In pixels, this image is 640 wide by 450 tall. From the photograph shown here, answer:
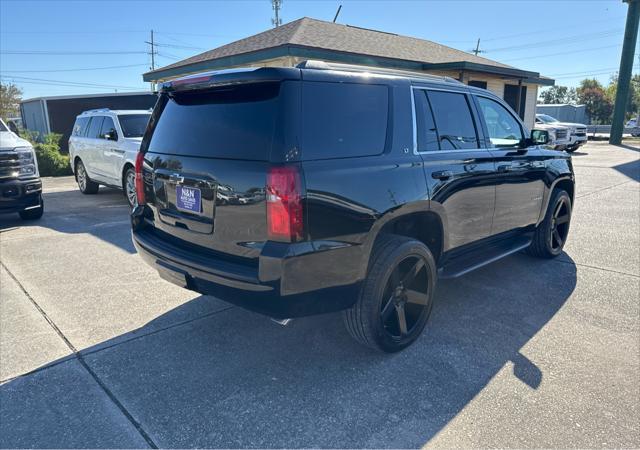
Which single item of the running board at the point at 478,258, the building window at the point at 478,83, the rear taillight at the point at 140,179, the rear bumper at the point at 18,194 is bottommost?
the running board at the point at 478,258

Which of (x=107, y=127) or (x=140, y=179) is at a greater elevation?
(x=107, y=127)

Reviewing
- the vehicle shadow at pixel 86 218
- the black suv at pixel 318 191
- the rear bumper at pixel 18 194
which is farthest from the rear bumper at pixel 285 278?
the rear bumper at pixel 18 194

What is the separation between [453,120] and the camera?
392 cm

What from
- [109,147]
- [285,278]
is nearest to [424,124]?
[285,278]

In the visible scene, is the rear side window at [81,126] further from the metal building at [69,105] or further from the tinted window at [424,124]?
the metal building at [69,105]

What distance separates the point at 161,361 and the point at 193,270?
0.77 meters

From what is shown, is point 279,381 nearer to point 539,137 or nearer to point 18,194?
point 539,137

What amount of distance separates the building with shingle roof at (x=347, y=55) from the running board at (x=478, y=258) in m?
8.14

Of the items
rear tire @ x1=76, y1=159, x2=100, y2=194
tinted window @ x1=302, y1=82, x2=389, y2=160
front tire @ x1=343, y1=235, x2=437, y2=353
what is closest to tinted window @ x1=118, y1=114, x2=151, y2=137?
rear tire @ x1=76, y1=159, x2=100, y2=194

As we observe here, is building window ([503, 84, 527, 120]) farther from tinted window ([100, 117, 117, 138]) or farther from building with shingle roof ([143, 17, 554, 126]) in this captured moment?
tinted window ([100, 117, 117, 138])

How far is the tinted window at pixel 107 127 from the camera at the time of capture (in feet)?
30.3

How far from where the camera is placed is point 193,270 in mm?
3021

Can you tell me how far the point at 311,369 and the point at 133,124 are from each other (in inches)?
303

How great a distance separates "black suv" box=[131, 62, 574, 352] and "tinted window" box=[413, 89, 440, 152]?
0.04 feet
